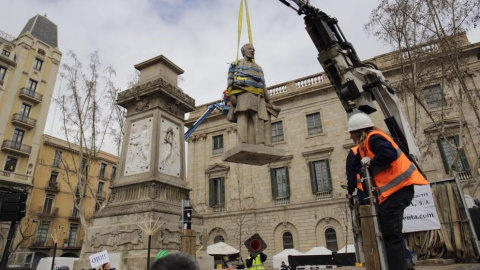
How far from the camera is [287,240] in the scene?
23062 millimetres

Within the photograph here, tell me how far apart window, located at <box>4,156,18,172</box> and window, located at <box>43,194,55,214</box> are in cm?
504

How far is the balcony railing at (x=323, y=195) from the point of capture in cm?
2242

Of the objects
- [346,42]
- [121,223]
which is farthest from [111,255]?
[346,42]

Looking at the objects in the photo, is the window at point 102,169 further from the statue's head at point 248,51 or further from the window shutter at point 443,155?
the statue's head at point 248,51

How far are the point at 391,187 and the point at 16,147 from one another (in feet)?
121

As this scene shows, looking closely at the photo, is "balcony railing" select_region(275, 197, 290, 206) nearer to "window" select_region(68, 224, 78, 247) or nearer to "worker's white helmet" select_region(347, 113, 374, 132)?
"worker's white helmet" select_region(347, 113, 374, 132)

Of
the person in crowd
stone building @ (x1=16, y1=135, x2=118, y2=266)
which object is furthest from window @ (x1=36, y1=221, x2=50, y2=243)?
the person in crowd

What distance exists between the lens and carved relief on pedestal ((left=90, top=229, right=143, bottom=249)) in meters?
6.75

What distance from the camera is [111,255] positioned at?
6773mm

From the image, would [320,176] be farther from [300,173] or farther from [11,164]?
[11,164]

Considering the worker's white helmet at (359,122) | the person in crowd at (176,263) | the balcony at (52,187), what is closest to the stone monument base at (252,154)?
the worker's white helmet at (359,122)

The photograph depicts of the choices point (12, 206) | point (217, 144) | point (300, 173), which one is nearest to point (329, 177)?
point (300, 173)

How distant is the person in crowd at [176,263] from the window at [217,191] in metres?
24.8

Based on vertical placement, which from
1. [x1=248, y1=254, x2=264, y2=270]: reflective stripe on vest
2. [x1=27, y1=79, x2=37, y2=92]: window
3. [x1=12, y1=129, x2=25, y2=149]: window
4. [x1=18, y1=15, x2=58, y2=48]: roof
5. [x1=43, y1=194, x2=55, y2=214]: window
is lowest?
[x1=248, y1=254, x2=264, y2=270]: reflective stripe on vest
